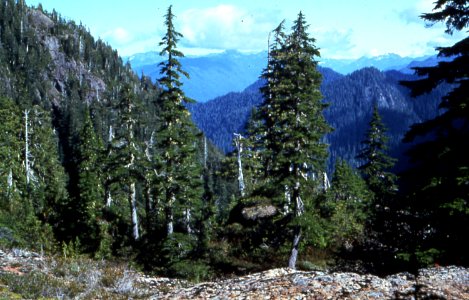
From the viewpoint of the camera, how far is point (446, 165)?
12.9m

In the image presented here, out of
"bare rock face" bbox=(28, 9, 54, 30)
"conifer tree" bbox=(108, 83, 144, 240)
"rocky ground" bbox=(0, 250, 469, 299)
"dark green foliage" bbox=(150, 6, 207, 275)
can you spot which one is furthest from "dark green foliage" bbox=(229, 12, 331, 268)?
"bare rock face" bbox=(28, 9, 54, 30)

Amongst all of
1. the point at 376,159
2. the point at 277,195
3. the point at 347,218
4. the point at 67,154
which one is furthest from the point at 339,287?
the point at 67,154

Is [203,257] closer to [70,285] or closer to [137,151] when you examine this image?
[137,151]

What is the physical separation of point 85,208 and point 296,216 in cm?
1933

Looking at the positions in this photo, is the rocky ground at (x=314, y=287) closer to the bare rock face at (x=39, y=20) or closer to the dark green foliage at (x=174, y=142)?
the dark green foliage at (x=174, y=142)

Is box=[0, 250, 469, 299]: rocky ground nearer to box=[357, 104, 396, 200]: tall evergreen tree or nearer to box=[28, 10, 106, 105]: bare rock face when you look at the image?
box=[357, 104, 396, 200]: tall evergreen tree

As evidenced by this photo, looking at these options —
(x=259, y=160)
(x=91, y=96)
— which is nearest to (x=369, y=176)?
(x=259, y=160)

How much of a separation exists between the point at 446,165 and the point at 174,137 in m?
15.9

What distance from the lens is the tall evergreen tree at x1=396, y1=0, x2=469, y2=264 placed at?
1215 centimetres

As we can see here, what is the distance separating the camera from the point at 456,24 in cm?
1330

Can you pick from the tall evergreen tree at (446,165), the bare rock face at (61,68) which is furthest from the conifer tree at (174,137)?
the bare rock face at (61,68)

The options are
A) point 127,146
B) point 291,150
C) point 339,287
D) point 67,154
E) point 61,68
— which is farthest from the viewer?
point 61,68

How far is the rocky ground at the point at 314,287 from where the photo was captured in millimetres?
8195

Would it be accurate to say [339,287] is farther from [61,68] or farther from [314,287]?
[61,68]
